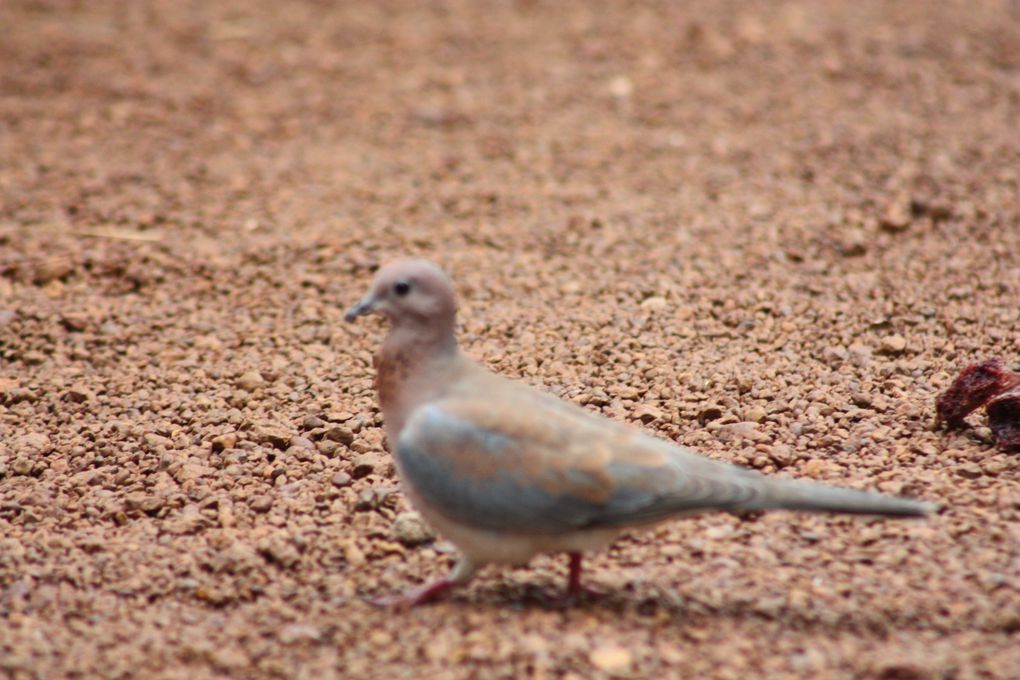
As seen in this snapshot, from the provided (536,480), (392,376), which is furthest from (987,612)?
(392,376)

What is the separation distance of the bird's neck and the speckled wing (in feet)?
0.41

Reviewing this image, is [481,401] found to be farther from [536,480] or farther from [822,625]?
[822,625]

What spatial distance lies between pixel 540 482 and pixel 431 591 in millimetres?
452

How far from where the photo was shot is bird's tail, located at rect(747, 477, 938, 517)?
3125 mm

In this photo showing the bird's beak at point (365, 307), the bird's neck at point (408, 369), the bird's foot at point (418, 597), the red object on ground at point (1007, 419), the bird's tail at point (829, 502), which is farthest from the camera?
the red object on ground at point (1007, 419)

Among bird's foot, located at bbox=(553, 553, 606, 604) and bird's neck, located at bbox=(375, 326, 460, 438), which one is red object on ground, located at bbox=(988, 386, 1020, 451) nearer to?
bird's foot, located at bbox=(553, 553, 606, 604)

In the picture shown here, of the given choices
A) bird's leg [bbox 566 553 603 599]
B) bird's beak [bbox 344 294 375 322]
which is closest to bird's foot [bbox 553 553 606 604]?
bird's leg [bbox 566 553 603 599]

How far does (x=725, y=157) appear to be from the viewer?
6754mm

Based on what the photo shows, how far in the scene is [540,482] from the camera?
3256mm

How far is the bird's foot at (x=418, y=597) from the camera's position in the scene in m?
3.38

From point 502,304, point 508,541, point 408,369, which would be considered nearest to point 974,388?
point 508,541

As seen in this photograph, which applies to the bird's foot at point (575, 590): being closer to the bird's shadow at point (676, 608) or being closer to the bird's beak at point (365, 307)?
the bird's shadow at point (676, 608)

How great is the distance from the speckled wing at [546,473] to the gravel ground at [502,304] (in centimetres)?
30

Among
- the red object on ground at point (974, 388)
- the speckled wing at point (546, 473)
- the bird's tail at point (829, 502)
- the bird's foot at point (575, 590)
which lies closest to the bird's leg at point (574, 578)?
the bird's foot at point (575, 590)
